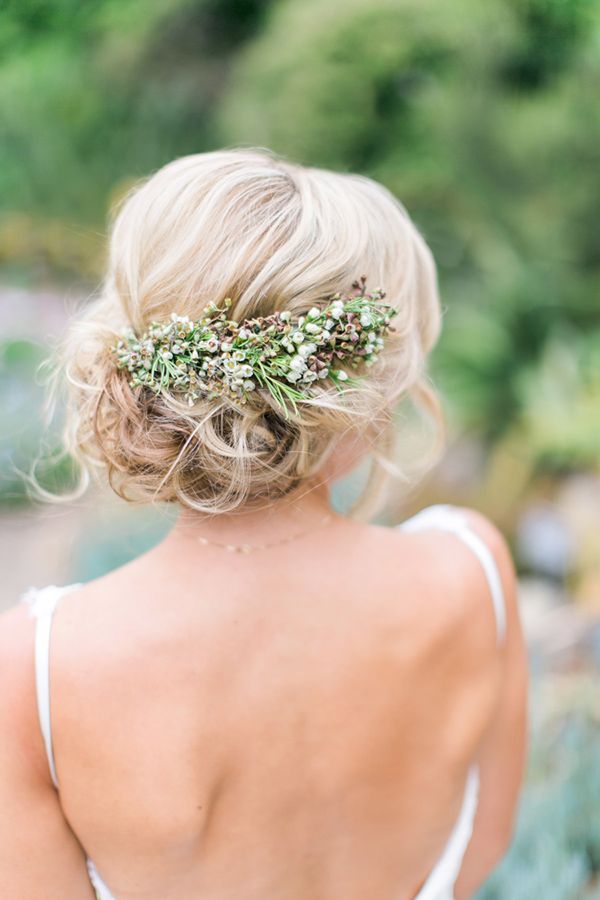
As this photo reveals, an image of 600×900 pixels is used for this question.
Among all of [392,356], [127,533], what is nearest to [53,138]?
[127,533]

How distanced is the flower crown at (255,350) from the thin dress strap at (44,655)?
345 millimetres

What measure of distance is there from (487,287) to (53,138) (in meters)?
4.02

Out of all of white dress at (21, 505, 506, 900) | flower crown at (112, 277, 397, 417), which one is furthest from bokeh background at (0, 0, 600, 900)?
flower crown at (112, 277, 397, 417)

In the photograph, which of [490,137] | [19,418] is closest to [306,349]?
[19,418]

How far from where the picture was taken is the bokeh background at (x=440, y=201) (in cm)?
353

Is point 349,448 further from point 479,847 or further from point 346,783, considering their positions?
point 479,847

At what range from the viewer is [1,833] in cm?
115

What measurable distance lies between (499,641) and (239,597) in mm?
565

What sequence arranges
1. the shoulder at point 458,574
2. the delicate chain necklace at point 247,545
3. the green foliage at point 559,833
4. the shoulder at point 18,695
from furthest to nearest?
1. the green foliage at point 559,833
2. the shoulder at point 458,574
3. the delicate chain necklace at point 247,545
4. the shoulder at point 18,695

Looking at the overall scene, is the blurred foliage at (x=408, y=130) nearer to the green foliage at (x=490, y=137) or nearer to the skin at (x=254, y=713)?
the green foliage at (x=490, y=137)

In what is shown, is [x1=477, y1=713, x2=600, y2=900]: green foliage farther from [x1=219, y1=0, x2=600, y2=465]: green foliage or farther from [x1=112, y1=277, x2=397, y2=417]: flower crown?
[x1=219, y1=0, x2=600, y2=465]: green foliage

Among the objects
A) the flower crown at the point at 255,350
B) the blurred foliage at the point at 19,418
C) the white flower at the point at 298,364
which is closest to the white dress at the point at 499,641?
the flower crown at the point at 255,350

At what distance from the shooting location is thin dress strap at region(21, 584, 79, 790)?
1.10 metres

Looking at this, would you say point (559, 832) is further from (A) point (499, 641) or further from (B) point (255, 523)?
(B) point (255, 523)
